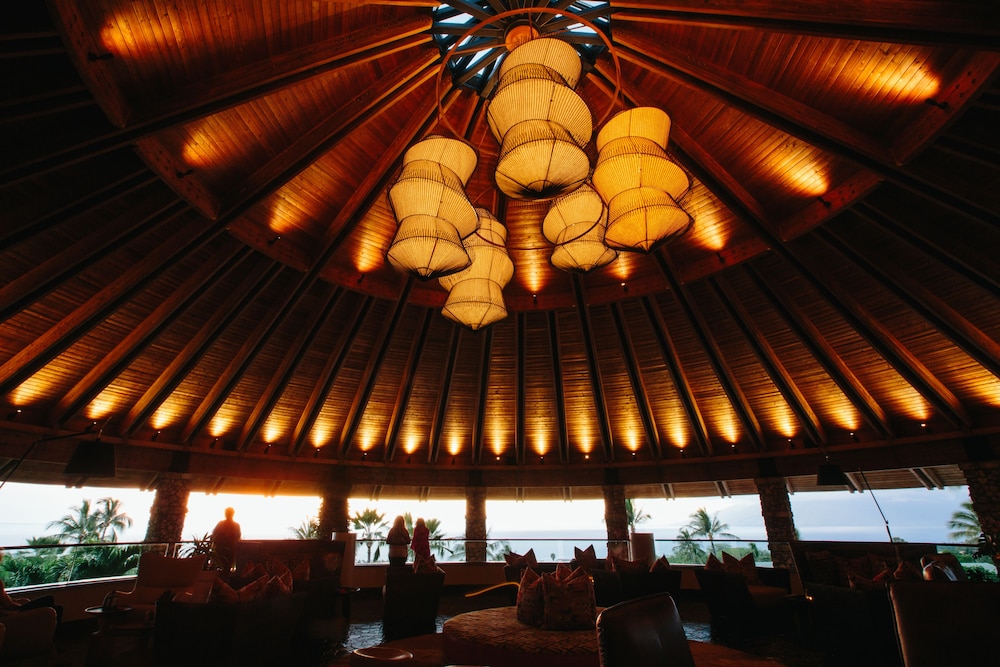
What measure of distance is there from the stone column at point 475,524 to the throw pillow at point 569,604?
8.35 metres

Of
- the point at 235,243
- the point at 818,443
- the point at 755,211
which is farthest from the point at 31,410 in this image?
the point at 818,443

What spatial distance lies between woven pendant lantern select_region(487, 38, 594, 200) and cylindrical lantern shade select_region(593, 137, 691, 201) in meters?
0.36

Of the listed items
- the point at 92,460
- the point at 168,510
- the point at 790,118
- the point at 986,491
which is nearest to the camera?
the point at 790,118

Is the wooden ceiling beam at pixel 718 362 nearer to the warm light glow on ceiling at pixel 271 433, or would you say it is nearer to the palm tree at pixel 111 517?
the warm light glow on ceiling at pixel 271 433

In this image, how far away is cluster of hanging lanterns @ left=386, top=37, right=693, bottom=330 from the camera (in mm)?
3561

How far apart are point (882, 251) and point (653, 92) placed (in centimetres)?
434

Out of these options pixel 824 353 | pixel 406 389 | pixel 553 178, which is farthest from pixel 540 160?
pixel 406 389

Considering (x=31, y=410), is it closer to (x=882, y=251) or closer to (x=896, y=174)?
(x=896, y=174)

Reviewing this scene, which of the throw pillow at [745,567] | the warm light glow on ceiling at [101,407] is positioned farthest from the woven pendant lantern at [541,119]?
the warm light glow on ceiling at [101,407]

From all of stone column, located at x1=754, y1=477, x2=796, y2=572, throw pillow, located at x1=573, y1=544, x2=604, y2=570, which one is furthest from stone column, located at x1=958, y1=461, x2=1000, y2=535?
throw pillow, located at x1=573, y1=544, x2=604, y2=570

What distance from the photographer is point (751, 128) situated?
6.29 m

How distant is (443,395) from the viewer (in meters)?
11.4

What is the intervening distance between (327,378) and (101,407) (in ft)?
13.7

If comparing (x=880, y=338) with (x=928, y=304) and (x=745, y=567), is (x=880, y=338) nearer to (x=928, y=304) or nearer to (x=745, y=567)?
(x=928, y=304)
